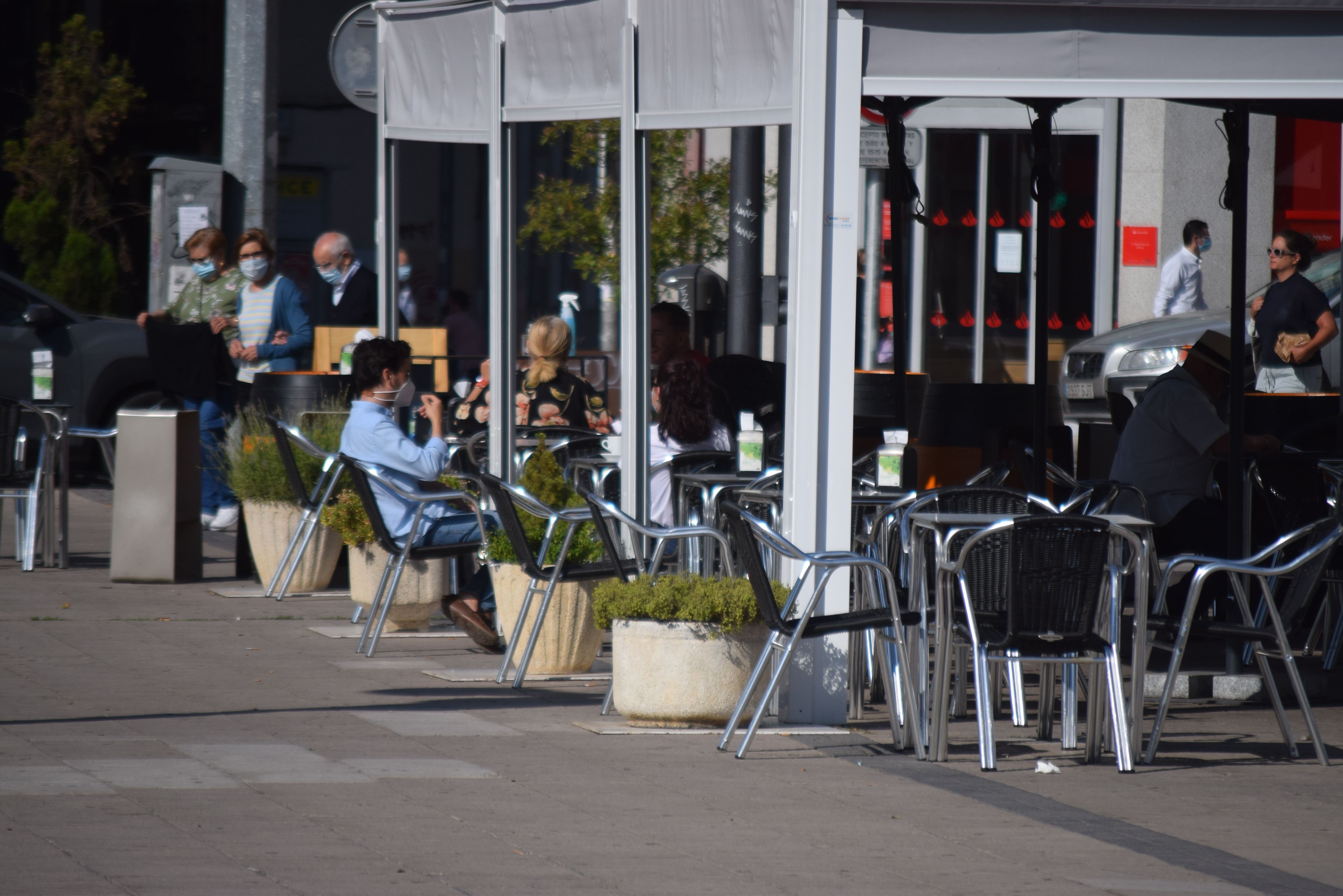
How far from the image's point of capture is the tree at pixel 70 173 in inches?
767

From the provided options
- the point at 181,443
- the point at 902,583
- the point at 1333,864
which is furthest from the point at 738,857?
the point at 181,443

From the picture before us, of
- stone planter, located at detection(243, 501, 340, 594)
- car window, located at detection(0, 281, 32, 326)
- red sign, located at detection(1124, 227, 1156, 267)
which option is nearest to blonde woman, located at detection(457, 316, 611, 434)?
stone planter, located at detection(243, 501, 340, 594)

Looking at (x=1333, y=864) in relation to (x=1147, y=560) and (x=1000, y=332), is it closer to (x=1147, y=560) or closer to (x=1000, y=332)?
(x=1147, y=560)

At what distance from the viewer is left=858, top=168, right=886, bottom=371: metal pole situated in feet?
58.0

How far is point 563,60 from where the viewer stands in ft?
29.5

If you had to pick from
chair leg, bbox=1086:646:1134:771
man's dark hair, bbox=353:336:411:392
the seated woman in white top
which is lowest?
chair leg, bbox=1086:646:1134:771

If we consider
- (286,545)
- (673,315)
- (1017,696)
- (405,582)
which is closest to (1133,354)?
(673,315)

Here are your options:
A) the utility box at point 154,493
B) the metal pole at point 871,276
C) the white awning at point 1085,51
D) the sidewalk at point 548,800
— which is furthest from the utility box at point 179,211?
the white awning at point 1085,51

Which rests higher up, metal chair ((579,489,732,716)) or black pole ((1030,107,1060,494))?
black pole ((1030,107,1060,494))

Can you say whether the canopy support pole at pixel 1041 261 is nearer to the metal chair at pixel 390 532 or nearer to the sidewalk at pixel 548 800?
the sidewalk at pixel 548 800

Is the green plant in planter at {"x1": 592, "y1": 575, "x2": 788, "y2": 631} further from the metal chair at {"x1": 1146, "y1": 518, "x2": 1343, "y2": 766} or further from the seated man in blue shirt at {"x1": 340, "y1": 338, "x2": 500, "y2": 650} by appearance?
the seated man in blue shirt at {"x1": 340, "y1": 338, "x2": 500, "y2": 650}

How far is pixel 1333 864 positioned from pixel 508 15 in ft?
18.7

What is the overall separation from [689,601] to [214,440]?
22.2ft

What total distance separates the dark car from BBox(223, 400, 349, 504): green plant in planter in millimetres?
5190
